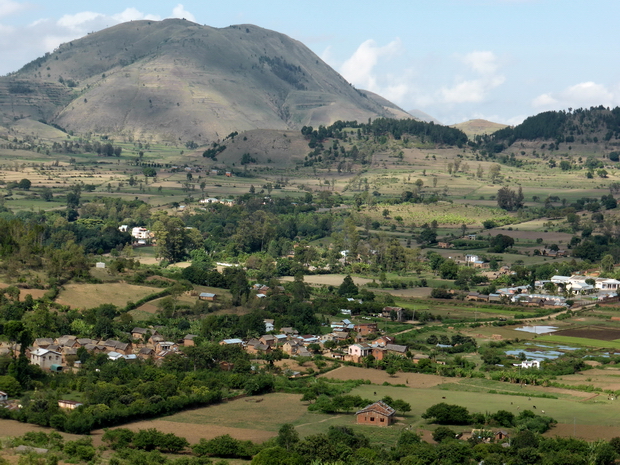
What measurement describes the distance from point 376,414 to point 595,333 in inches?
980

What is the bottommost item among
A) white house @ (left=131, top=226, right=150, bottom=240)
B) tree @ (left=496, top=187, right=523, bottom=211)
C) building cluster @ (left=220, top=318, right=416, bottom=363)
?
building cluster @ (left=220, top=318, right=416, bottom=363)

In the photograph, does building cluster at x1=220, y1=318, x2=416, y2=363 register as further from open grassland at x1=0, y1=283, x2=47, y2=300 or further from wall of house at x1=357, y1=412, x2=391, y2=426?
open grassland at x1=0, y1=283, x2=47, y2=300

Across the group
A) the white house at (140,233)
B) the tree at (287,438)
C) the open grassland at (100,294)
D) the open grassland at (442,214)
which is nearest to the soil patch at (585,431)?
the tree at (287,438)

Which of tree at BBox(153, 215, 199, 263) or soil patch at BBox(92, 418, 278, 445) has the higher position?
tree at BBox(153, 215, 199, 263)

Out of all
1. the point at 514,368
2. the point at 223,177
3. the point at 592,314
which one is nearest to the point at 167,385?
the point at 514,368

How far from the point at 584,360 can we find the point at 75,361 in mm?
26186

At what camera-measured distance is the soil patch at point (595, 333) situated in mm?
56159

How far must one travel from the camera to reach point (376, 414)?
1473 inches

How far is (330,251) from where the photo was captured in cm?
8688

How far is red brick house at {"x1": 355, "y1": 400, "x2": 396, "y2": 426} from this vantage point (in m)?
37.2

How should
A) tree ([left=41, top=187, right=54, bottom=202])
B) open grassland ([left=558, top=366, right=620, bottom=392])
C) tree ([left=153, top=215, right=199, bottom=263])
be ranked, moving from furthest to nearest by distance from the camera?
tree ([left=41, top=187, right=54, bottom=202]) < tree ([left=153, top=215, right=199, bottom=263]) < open grassland ([left=558, top=366, right=620, bottom=392])

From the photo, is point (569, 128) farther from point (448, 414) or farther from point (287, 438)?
point (287, 438)

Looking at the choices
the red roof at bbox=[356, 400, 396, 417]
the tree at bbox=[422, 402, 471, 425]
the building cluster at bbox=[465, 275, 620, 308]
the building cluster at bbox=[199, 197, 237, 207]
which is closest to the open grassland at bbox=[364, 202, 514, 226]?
the building cluster at bbox=[199, 197, 237, 207]

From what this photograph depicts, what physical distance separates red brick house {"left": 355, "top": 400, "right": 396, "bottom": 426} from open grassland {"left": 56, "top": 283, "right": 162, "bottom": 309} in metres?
25.2
